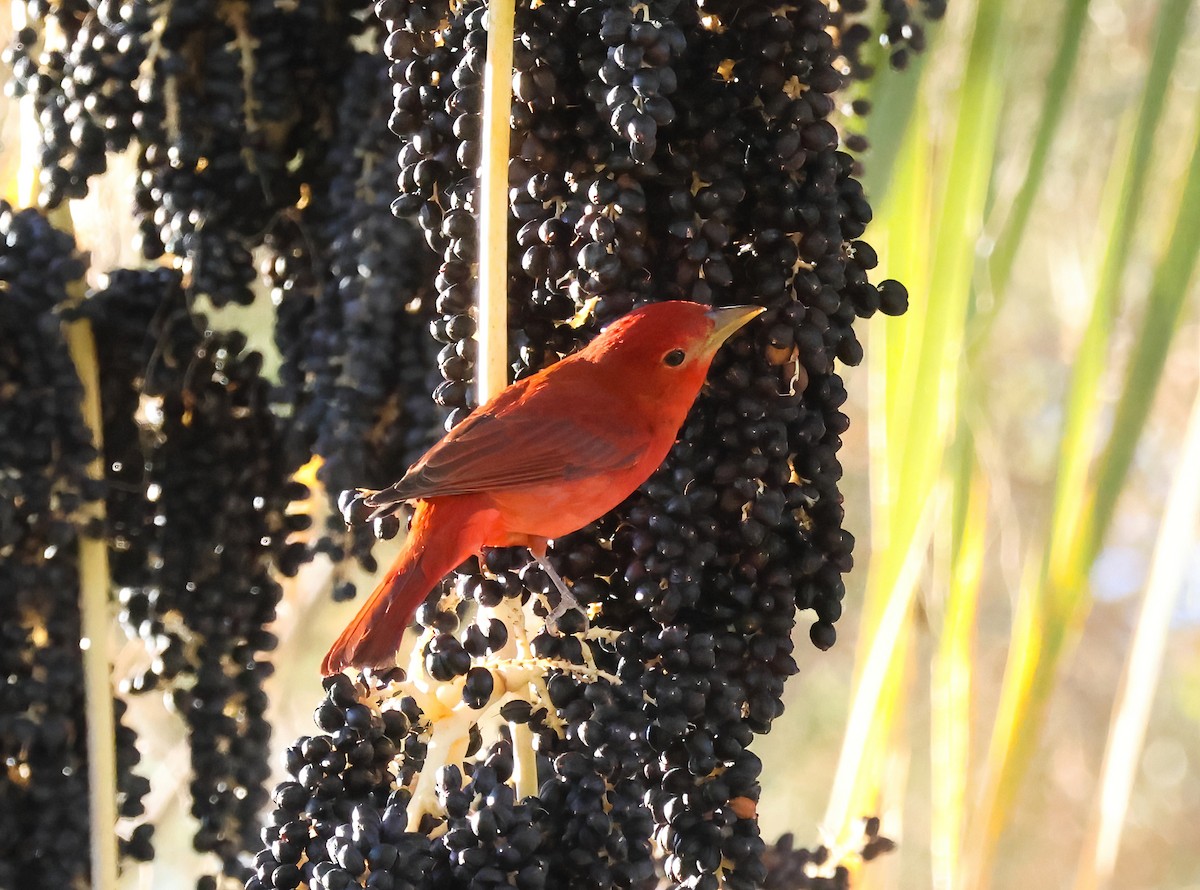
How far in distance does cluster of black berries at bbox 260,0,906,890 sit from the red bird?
0.03m

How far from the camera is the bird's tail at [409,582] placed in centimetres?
85

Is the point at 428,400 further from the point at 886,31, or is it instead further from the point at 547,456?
the point at 886,31

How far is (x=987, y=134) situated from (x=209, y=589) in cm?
79

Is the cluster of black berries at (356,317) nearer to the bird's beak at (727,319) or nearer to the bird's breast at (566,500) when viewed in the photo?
the bird's breast at (566,500)

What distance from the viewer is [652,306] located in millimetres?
854

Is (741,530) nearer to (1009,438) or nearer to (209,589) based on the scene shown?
(209,589)

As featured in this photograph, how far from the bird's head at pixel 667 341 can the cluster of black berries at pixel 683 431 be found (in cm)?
2

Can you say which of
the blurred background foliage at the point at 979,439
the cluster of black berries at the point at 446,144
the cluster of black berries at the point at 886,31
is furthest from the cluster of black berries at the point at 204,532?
the cluster of black berries at the point at 886,31

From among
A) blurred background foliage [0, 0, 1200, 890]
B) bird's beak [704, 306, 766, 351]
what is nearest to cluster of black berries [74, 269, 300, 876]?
blurred background foliage [0, 0, 1200, 890]

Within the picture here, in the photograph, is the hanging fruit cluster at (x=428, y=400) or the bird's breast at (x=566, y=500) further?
the bird's breast at (x=566, y=500)

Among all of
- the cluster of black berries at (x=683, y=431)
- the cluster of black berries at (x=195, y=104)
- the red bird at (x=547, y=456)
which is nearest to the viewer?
the cluster of black berries at (x=683, y=431)

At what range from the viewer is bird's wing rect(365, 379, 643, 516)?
35.1 inches

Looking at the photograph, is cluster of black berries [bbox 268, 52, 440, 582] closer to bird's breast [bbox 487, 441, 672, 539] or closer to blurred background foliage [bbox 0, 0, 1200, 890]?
bird's breast [bbox 487, 441, 672, 539]

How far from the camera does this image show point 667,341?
888 millimetres
